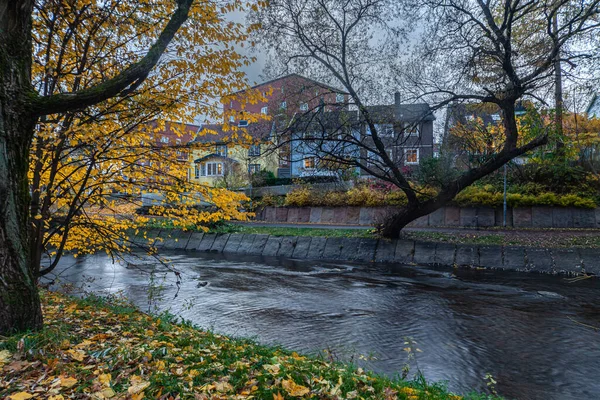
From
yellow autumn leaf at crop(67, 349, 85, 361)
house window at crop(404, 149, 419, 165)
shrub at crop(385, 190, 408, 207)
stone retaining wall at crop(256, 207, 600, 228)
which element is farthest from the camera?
shrub at crop(385, 190, 408, 207)

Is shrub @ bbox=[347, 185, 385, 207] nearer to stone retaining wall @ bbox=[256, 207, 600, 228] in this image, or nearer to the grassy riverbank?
stone retaining wall @ bbox=[256, 207, 600, 228]

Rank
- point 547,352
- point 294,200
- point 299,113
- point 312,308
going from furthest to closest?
point 294,200 → point 299,113 → point 312,308 → point 547,352

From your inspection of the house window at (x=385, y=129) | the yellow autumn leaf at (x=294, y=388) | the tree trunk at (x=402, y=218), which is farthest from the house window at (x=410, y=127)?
the yellow autumn leaf at (x=294, y=388)

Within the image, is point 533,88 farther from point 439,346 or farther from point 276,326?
point 276,326

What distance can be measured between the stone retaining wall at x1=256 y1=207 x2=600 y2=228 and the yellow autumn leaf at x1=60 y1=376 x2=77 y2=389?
1439 centimetres

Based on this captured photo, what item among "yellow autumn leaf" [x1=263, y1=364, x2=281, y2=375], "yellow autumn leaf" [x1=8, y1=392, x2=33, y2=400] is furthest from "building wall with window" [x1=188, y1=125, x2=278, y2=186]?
"yellow autumn leaf" [x1=8, y1=392, x2=33, y2=400]

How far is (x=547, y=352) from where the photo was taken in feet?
18.5

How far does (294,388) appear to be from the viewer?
297 cm

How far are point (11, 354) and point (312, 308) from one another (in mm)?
5532

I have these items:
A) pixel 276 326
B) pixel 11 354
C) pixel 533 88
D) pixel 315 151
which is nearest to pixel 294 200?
pixel 315 151

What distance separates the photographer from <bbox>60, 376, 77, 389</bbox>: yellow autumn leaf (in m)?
2.92

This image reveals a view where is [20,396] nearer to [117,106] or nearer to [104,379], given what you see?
[104,379]

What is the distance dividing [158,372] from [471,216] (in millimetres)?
16209

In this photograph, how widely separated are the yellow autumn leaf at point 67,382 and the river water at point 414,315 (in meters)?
3.09
